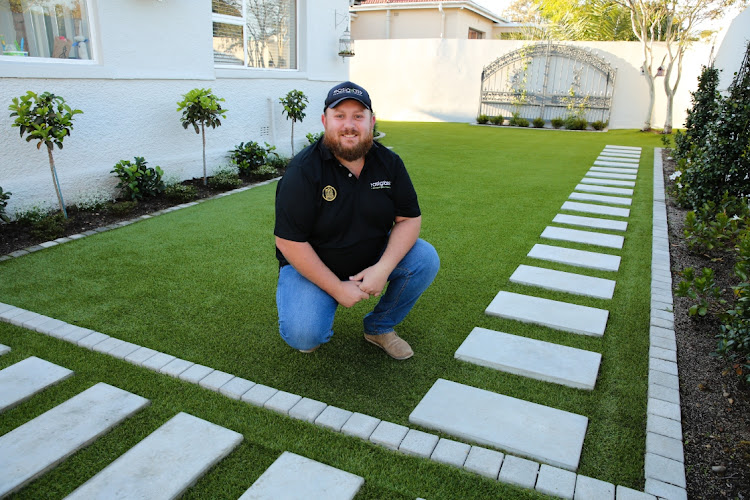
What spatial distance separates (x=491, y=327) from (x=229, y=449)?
1.59 metres

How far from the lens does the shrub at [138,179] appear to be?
524cm

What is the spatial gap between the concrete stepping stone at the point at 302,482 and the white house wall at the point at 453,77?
14.7 meters

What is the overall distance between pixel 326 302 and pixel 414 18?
20311 mm

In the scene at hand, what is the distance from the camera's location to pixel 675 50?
13.0 metres

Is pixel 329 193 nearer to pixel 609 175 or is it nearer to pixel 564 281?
pixel 564 281

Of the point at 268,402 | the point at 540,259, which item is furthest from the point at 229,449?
the point at 540,259

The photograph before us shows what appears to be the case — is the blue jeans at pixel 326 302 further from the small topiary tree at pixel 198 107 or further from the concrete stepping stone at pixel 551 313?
the small topiary tree at pixel 198 107

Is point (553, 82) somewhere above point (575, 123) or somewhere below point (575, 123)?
above

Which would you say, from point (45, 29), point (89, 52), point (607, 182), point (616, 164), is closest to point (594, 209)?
point (607, 182)

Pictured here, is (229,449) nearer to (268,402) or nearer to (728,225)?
(268,402)

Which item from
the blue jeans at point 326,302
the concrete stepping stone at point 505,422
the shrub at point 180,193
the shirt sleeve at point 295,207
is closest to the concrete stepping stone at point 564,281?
the blue jeans at point 326,302

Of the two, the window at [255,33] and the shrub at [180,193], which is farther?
the window at [255,33]

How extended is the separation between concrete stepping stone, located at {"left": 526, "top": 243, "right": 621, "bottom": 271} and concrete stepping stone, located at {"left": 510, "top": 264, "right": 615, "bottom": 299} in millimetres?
229

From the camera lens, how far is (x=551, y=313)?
3.06m
